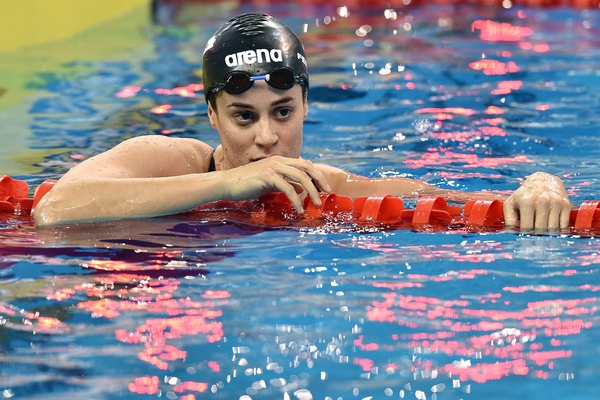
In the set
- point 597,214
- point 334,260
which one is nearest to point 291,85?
point 334,260

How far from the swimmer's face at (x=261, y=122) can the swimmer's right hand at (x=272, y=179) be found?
0.66 feet

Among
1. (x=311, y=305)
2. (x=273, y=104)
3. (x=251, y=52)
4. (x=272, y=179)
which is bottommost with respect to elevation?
(x=311, y=305)

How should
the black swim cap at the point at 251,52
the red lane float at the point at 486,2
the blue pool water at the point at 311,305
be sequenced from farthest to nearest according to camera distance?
1. the red lane float at the point at 486,2
2. the black swim cap at the point at 251,52
3. the blue pool water at the point at 311,305

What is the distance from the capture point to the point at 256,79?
11.9ft

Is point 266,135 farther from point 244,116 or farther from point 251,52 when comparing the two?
point 251,52

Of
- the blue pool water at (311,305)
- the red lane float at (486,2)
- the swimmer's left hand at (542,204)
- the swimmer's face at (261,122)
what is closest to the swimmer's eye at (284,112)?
the swimmer's face at (261,122)

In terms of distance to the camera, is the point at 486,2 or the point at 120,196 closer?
the point at 120,196

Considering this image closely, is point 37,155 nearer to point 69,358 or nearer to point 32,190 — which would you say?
point 32,190

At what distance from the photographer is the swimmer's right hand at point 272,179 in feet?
10.8

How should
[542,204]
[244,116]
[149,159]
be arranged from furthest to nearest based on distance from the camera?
1. [149,159]
2. [244,116]
3. [542,204]

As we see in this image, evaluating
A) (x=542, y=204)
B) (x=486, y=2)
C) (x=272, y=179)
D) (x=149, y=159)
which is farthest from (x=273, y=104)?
(x=486, y=2)

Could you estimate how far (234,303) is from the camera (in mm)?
2625

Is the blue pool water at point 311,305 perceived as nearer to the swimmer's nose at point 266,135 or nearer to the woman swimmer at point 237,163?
the woman swimmer at point 237,163

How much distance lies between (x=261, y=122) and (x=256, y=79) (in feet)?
0.56
